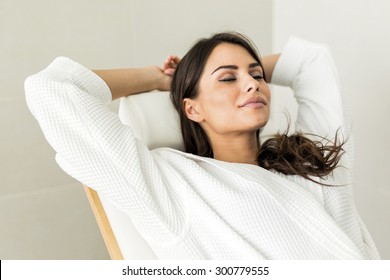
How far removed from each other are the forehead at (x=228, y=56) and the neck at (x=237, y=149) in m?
0.19

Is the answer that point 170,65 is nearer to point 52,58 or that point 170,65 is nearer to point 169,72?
point 169,72

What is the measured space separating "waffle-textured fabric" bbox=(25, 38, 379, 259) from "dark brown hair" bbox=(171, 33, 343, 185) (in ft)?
0.20

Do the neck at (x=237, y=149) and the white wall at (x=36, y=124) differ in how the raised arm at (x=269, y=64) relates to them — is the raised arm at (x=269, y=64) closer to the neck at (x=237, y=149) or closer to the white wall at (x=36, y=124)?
the neck at (x=237, y=149)

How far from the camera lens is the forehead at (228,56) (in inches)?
52.4

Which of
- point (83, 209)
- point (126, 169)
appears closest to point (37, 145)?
point (83, 209)

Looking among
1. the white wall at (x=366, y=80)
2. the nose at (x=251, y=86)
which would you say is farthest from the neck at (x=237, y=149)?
the white wall at (x=366, y=80)

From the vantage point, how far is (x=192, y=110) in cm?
139

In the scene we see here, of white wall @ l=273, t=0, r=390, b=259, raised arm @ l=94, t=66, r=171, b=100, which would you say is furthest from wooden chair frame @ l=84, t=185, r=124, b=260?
white wall @ l=273, t=0, r=390, b=259

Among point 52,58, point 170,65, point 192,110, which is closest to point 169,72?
point 170,65

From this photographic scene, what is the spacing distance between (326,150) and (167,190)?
0.43 meters

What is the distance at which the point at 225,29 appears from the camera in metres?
1.94

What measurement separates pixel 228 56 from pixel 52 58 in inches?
24.2

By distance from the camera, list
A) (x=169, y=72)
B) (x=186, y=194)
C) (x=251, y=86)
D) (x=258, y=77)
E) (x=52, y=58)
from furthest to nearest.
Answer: (x=52, y=58), (x=169, y=72), (x=258, y=77), (x=251, y=86), (x=186, y=194)

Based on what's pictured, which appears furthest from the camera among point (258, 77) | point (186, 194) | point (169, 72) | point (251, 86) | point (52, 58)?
point (52, 58)
